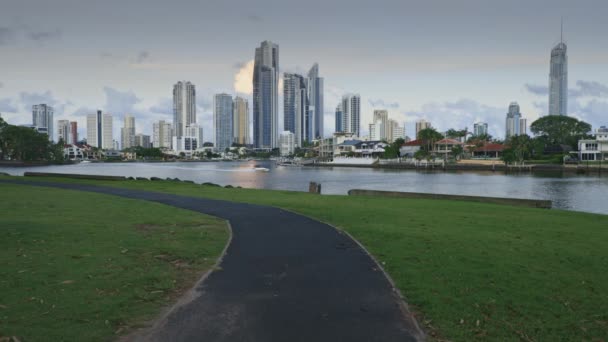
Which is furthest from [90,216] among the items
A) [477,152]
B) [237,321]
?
[477,152]

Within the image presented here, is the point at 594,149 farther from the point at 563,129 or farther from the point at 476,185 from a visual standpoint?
the point at 476,185

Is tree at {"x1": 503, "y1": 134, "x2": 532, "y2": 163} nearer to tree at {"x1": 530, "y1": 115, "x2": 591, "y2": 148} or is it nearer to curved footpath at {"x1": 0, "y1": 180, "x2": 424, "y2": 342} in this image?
tree at {"x1": 530, "y1": 115, "x2": 591, "y2": 148}

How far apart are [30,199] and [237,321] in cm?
1914

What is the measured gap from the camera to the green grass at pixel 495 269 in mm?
6145

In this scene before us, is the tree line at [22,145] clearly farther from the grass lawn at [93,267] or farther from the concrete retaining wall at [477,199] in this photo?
the grass lawn at [93,267]

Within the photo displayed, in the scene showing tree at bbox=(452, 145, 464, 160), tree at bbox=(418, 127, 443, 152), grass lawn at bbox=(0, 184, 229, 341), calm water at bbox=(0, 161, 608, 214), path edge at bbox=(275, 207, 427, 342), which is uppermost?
tree at bbox=(418, 127, 443, 152)

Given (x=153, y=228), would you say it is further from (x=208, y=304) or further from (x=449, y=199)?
(x=449, y=199)

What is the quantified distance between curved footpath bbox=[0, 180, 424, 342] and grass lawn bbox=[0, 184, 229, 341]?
0.58 m

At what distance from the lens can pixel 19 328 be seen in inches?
226

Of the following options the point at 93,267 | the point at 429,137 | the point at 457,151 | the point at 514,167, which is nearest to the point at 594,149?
the point at 514,167

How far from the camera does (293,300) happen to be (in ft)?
23.2

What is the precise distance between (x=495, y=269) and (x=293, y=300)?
4.63m

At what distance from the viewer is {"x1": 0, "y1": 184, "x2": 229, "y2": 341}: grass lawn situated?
6039mm

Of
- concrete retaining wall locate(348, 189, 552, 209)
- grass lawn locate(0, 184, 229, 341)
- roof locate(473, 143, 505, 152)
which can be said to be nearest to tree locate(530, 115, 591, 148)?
roof locate(473, 143, 505, 152)
